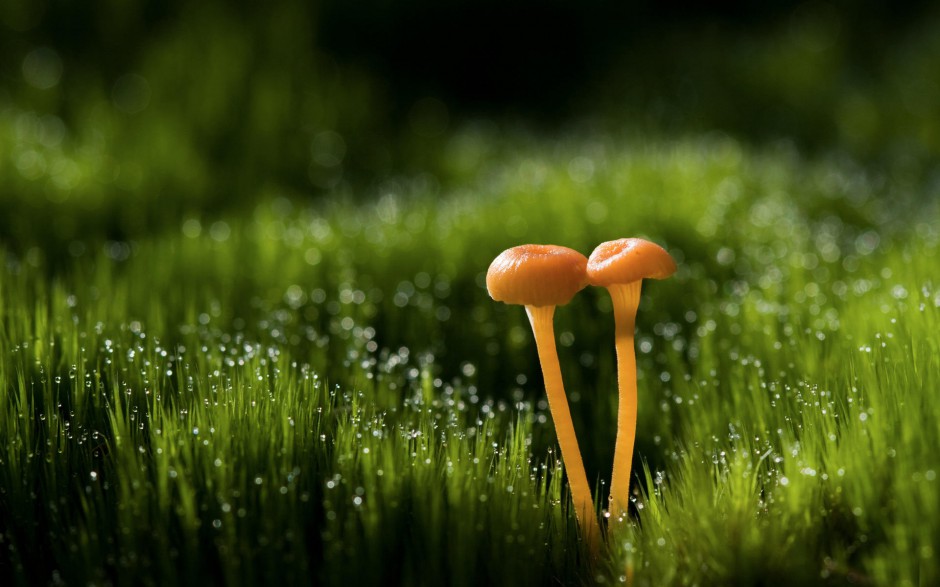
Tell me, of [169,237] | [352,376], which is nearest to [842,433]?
[352,376]

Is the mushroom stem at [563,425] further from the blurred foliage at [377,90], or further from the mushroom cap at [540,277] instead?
the blurred foliage at [377,90]

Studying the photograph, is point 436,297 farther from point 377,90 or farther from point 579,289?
point 377,90

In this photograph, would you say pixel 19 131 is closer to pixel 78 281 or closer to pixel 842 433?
pixel 78 281

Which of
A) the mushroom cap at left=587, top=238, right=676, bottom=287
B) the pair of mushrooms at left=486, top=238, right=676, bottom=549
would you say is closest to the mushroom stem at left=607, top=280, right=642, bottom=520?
the pair of mushrooms at left=486, top=238, right=676, bottom=549

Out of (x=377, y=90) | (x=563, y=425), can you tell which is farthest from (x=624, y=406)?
(x=377, y=90)

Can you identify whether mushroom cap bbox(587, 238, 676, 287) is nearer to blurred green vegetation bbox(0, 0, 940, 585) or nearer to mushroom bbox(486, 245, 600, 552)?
mushroom bbox(486, 245, 600, 552)

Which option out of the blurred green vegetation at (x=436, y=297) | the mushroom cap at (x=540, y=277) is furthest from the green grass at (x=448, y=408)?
the mushroom cap at (x=540, y=277)

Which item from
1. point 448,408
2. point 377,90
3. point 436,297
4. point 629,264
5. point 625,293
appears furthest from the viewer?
point 377,90
